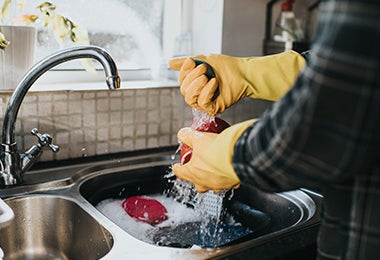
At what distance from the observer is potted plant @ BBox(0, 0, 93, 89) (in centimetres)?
119

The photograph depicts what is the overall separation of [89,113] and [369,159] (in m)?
0.92

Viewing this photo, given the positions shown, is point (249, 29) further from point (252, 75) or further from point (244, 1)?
point (252, 75)

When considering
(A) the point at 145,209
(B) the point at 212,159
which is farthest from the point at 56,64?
(B) the point at 212,159

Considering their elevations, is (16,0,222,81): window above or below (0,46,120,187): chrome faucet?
above

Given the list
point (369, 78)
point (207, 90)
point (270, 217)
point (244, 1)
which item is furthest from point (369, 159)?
point (244, 1)

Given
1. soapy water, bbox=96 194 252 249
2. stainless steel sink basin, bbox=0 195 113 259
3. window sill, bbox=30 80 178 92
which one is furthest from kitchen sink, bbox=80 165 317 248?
window sill, bbox=30 80 178 92

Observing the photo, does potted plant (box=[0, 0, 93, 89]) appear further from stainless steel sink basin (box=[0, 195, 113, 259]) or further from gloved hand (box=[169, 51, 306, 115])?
gloved hand (box=[169, 51, 306, 115])

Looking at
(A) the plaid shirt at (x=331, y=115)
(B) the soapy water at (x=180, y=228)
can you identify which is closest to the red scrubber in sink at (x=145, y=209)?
(B) the soapy water at (x=180, y=228)

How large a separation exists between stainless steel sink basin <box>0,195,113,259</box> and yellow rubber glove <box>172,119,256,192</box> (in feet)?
1.19

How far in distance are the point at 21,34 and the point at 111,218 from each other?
1.69ft

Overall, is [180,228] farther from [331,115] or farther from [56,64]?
[331,115]

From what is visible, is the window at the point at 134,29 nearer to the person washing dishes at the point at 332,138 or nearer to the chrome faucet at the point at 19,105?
the chrome faucet at the point at 19,105

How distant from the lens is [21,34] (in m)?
1.19

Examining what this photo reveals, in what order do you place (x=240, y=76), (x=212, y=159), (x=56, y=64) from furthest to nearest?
(x=56, y=64)
(x=240, y=76)
(x=212, y=159)
